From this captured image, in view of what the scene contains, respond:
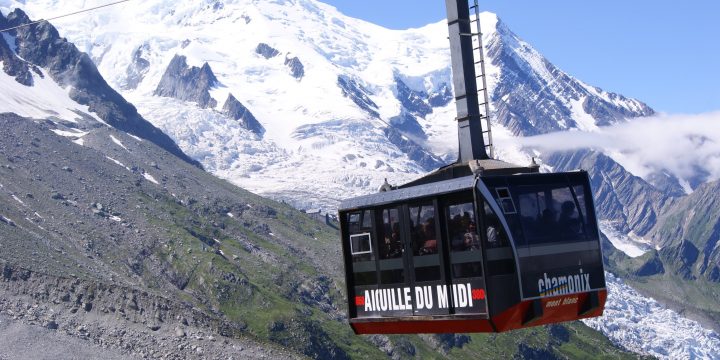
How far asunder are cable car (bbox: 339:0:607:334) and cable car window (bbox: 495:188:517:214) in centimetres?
3

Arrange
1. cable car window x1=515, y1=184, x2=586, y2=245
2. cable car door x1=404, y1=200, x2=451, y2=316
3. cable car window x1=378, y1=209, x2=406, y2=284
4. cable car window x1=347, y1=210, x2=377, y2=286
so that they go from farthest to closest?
1. cable car window x1=347, y1=210, x2=377, y2=286
2. cable car window x1=378, y1=209, x2=406, y2=284
3. cable car door x1=404, y1=200, x2=451, y2=316
4. cable car window x1=515, y1=184, x2=586, y2=245

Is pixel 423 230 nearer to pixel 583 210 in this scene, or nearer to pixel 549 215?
pixel 549 215

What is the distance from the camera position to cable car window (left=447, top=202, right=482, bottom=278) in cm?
3266

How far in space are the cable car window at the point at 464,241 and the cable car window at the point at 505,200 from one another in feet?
2.80

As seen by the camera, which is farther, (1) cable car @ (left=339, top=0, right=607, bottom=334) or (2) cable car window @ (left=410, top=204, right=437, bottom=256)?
(2) cable car window @ (left=410, top=204, right=437, bottom=256)

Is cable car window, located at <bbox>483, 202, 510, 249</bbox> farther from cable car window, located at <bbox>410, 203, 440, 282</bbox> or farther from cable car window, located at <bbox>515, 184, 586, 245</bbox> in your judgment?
cable car window, located at <bbox>410, 203, 440, 282</bbox>

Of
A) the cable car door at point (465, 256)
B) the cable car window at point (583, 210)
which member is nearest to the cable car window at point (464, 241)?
the cable car door at point (465, 256)

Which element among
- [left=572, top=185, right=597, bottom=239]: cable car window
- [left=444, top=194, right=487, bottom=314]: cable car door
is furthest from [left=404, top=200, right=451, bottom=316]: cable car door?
[left=572, top=185, right=597, bottom=239]: cable car window

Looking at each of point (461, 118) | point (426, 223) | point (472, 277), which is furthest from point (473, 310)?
point (461, 118)

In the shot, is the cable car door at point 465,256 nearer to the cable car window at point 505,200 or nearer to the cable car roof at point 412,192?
the cable car roof at point 412,192

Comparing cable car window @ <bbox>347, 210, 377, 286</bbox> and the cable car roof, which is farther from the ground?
the cable car roof

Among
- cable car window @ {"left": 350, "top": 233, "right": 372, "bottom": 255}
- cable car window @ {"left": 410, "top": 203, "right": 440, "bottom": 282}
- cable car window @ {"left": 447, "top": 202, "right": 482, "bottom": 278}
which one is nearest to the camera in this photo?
cable car window @ {"left": 447, "top": 202, "right": 482, "bottom": 278}

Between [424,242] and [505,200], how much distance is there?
3258 millimetres

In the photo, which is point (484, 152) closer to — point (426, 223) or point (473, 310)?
point (426, 223)
